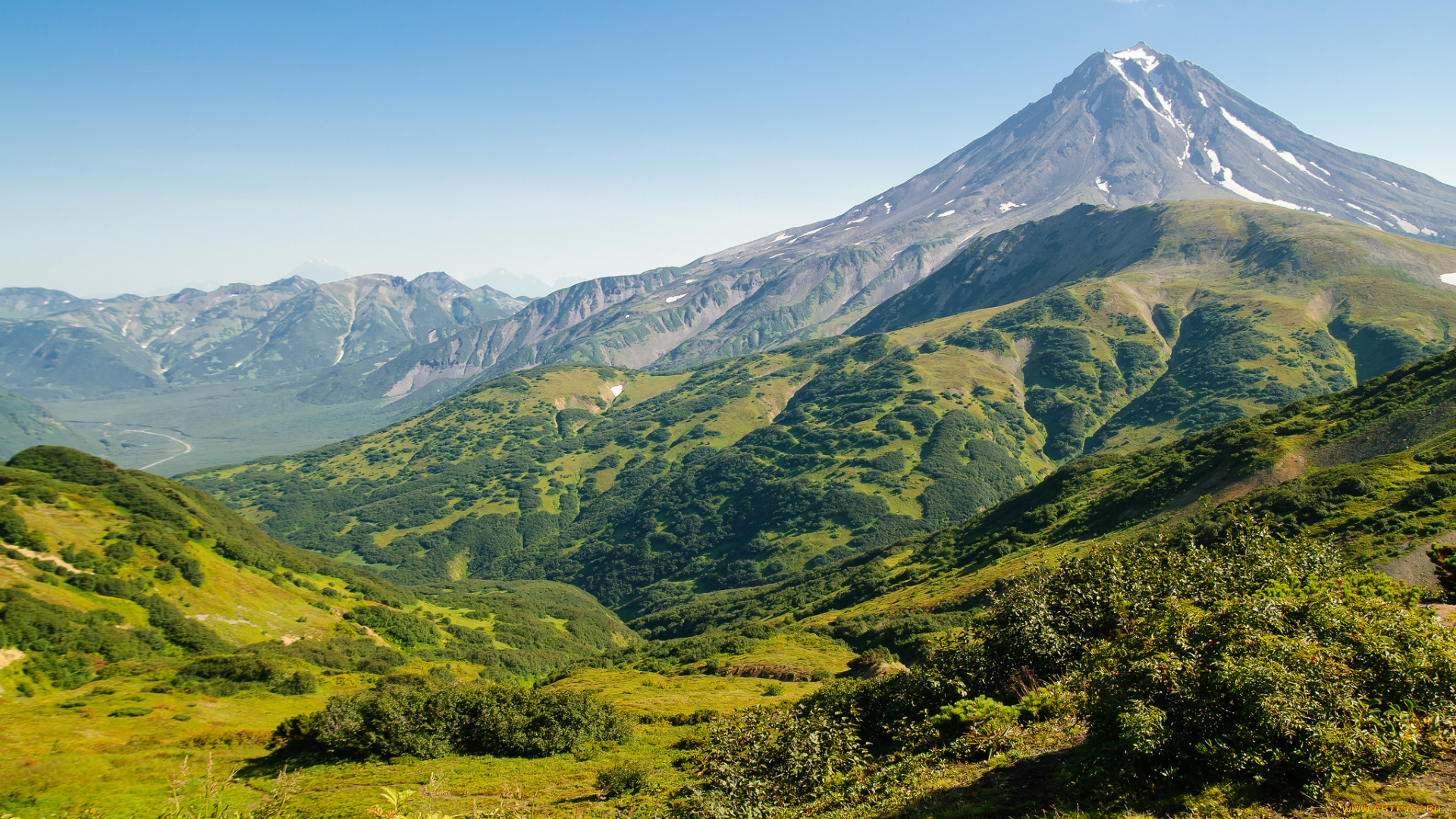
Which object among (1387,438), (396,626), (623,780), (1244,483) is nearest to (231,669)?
(396,626)

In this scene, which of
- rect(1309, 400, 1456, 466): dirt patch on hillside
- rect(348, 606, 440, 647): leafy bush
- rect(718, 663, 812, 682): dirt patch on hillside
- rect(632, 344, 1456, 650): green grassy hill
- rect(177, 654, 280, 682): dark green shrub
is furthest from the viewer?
rect(348, 606, 440, 647): leafy bush

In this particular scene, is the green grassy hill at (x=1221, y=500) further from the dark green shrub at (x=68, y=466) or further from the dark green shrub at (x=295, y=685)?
the dark green shrub at (x=68, y=466)

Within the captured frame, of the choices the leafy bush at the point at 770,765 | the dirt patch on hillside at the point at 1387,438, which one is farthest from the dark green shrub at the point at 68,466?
the dirt patch on hillside at the point at 1387,438

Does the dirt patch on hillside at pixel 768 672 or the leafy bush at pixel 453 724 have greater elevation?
the leafy bush at pixel 453 724

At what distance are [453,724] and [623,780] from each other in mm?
20726

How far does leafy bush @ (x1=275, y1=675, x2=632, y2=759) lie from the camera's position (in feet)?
173

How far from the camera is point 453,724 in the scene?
2184 inches

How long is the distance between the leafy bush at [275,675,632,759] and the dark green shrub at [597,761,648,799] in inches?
472

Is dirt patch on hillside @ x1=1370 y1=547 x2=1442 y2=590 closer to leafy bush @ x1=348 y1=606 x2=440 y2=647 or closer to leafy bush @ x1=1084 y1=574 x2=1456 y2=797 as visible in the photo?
leafy bush @ x1=1084 y1=574 x2=1456 y2=797

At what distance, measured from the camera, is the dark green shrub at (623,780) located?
138 feet

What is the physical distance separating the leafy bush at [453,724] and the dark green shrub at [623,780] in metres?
12.0

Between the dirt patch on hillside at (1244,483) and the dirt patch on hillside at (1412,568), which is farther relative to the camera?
the dirt patch on hillside at (1244,483)

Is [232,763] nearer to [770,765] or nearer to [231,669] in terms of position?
[231,669]

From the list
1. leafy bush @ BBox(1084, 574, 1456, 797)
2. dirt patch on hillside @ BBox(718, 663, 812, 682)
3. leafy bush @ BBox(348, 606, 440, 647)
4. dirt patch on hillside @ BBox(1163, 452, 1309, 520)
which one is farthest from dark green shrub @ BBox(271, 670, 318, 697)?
dirt patch on hillside @ BBox(1163, 452, 1309, 520)
